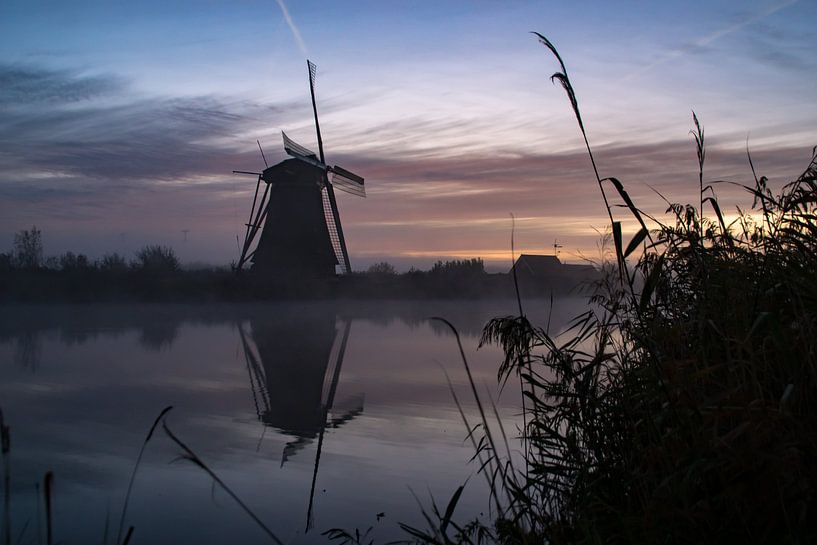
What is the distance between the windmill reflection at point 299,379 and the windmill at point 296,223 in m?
5.79

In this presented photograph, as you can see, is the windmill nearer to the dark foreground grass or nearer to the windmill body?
the windmill body

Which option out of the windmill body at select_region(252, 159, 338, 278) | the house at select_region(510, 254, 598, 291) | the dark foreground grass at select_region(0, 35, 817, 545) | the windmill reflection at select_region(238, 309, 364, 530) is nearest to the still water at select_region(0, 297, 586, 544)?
the windmill reflection at select_region(238, 309, 364, 530)

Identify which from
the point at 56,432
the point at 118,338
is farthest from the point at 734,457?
the point at 118,338

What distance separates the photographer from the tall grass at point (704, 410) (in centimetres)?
164

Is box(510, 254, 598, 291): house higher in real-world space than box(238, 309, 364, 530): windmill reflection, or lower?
higher

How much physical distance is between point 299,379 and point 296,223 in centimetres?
1513

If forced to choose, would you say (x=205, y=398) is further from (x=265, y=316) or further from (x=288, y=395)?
(x=265, y=316)

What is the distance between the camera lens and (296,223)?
25859 mm

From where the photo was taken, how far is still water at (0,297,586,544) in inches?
190

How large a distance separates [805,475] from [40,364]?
553 inches

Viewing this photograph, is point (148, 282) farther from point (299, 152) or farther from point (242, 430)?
point (242, 430)

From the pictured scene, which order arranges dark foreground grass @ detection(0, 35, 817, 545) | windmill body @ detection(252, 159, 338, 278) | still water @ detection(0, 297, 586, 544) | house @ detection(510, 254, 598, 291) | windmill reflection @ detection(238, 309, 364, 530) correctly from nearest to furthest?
1. dark foreground grass @ detection(0, 35, 817, 545)
2. still water @ detection(0, 297, 586, 544)
3. windmill reflection @ detection(238, 309, 364, 530)
4. windmill body @ detection(252, 159, 338, 278)
5. house @ detection(510, 254, 598, 291)

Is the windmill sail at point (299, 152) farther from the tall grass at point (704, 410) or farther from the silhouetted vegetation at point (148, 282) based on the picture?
the tall grass at point (704, 410)

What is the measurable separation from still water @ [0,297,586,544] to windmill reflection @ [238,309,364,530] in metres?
0.04
